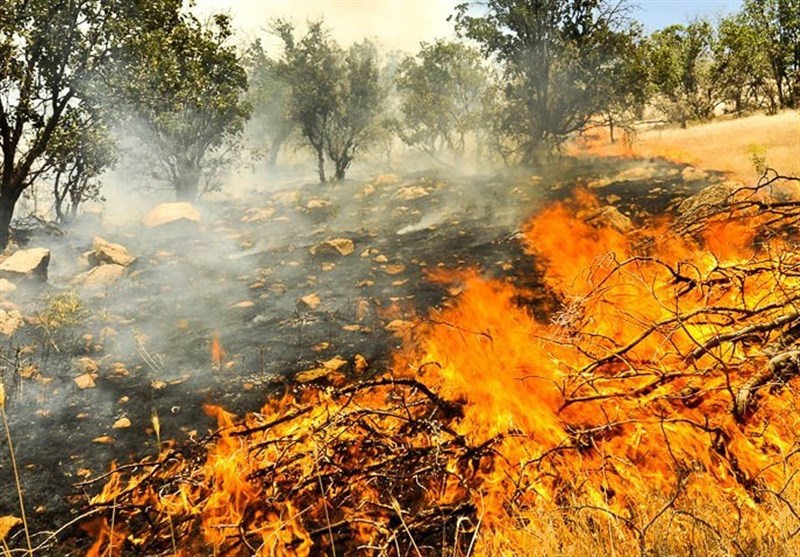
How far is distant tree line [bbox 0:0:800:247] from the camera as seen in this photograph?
37.5 feet

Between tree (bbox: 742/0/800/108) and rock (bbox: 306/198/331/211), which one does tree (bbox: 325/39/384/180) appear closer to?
rock (bbox: 306/198/331/211)

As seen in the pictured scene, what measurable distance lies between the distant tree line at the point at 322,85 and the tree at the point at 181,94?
0.06 m

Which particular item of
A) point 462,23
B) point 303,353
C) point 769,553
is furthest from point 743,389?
point 462,23

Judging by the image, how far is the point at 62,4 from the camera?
10969mm

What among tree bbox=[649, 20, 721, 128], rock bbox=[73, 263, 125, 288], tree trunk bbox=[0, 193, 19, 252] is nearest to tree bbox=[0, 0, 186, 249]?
tree trunk bbox=[0, 193, 19, 252]

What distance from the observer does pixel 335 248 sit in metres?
10.9

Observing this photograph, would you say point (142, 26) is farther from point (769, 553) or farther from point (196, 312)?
point (769, 553)

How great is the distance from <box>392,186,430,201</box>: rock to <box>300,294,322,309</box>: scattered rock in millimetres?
10072

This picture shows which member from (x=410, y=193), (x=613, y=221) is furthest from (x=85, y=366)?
(x=410, y=193)

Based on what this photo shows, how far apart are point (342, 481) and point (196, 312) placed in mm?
5890

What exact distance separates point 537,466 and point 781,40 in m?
30.4

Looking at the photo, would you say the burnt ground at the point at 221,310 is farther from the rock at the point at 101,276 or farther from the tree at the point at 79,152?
the tree at the point at 79,152

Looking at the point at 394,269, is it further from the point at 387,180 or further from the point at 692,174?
the point at 387,180

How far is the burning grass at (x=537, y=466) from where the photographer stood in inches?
89.5
